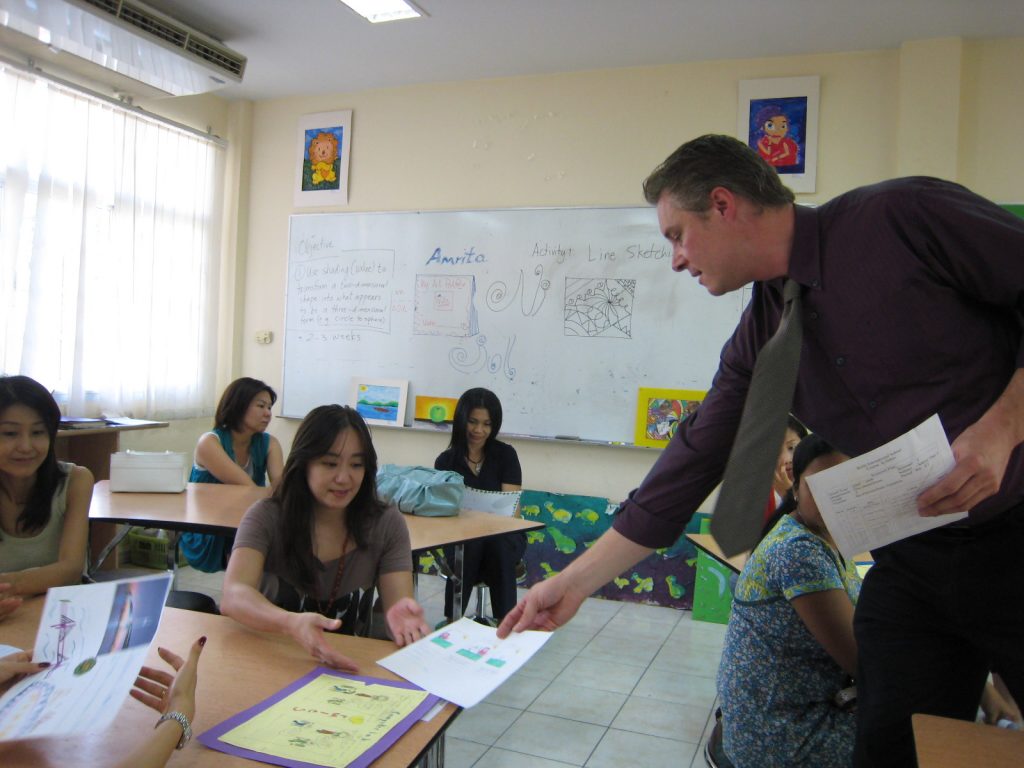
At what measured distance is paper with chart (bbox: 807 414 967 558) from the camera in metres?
1.00

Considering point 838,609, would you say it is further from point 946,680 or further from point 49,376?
point 49,376

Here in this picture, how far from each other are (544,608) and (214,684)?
22.5 inches

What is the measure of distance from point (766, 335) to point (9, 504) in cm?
203

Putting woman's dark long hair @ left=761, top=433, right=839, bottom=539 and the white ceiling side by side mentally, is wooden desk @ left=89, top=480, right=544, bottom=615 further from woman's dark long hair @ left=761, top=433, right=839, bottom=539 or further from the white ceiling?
the white ceiling

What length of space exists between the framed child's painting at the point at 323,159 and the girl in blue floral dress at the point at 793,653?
4.17 m

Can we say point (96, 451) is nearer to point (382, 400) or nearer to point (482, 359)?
point (382, 400)

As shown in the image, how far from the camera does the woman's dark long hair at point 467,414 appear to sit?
3900 millimetres

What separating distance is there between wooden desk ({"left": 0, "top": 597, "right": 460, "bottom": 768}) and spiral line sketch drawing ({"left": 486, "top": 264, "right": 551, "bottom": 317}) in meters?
3.24

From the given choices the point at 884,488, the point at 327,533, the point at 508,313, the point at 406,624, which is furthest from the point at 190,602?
the point at 508,313

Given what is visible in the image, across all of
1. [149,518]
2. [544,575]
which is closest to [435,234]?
[544,575]

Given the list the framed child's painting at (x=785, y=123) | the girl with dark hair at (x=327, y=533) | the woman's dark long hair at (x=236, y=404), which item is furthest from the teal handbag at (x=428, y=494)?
the framed child's painting at (x=785, y=123)

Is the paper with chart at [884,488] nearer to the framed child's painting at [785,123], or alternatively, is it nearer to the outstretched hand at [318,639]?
the outstretched hand at [318,639]

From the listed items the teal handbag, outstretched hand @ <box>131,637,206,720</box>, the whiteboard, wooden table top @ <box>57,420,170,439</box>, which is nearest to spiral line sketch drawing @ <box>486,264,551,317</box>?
the whiteboard

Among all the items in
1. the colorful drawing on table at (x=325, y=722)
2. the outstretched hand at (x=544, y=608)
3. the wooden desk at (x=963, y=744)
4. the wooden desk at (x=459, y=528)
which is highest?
the outstretched hand at (x=544, y=608)
